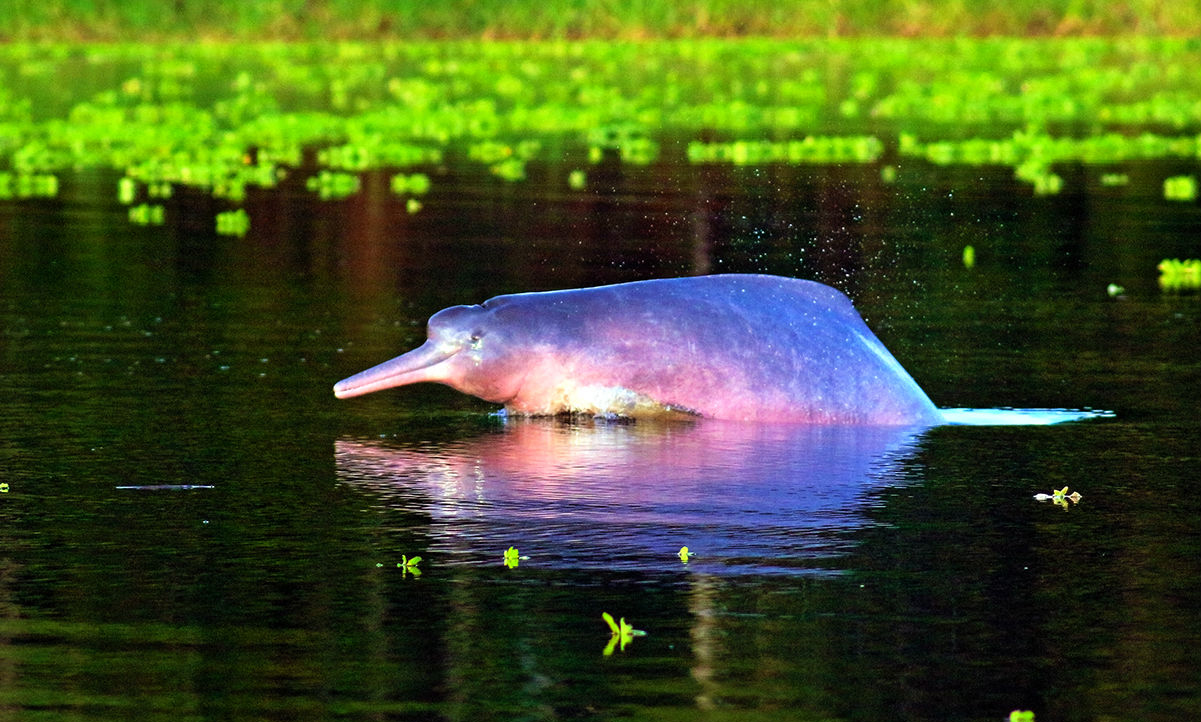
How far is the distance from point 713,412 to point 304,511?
2282mm

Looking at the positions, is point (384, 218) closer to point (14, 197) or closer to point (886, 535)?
point (14, 197)

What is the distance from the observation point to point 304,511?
7656 mm

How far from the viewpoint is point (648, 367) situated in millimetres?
9500

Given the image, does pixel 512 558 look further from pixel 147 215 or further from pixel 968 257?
pixel 147 215

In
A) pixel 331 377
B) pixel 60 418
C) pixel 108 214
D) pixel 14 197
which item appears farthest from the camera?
pixel 14 197

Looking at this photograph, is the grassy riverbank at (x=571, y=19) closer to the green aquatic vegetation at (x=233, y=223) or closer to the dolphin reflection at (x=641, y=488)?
the green aquatic vegetation at (x=233, y=223)

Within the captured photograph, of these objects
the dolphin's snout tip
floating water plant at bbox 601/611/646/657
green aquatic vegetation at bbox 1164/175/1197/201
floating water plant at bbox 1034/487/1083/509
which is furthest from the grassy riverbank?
floating water plant at bbox 601/611/646/657

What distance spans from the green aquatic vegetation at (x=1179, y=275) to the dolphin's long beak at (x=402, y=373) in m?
5.75

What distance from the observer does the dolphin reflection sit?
7105 mm

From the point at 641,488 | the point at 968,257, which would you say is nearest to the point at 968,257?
the point at 968,257

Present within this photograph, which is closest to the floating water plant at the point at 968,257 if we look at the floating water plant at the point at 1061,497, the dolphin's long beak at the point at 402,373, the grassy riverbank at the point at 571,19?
the dolphin's long beak at the point at 402,373

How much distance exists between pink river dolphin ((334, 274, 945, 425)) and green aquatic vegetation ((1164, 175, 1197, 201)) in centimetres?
1060

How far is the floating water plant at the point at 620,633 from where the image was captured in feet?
19.8

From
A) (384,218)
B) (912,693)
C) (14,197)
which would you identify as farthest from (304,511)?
(14,197)
